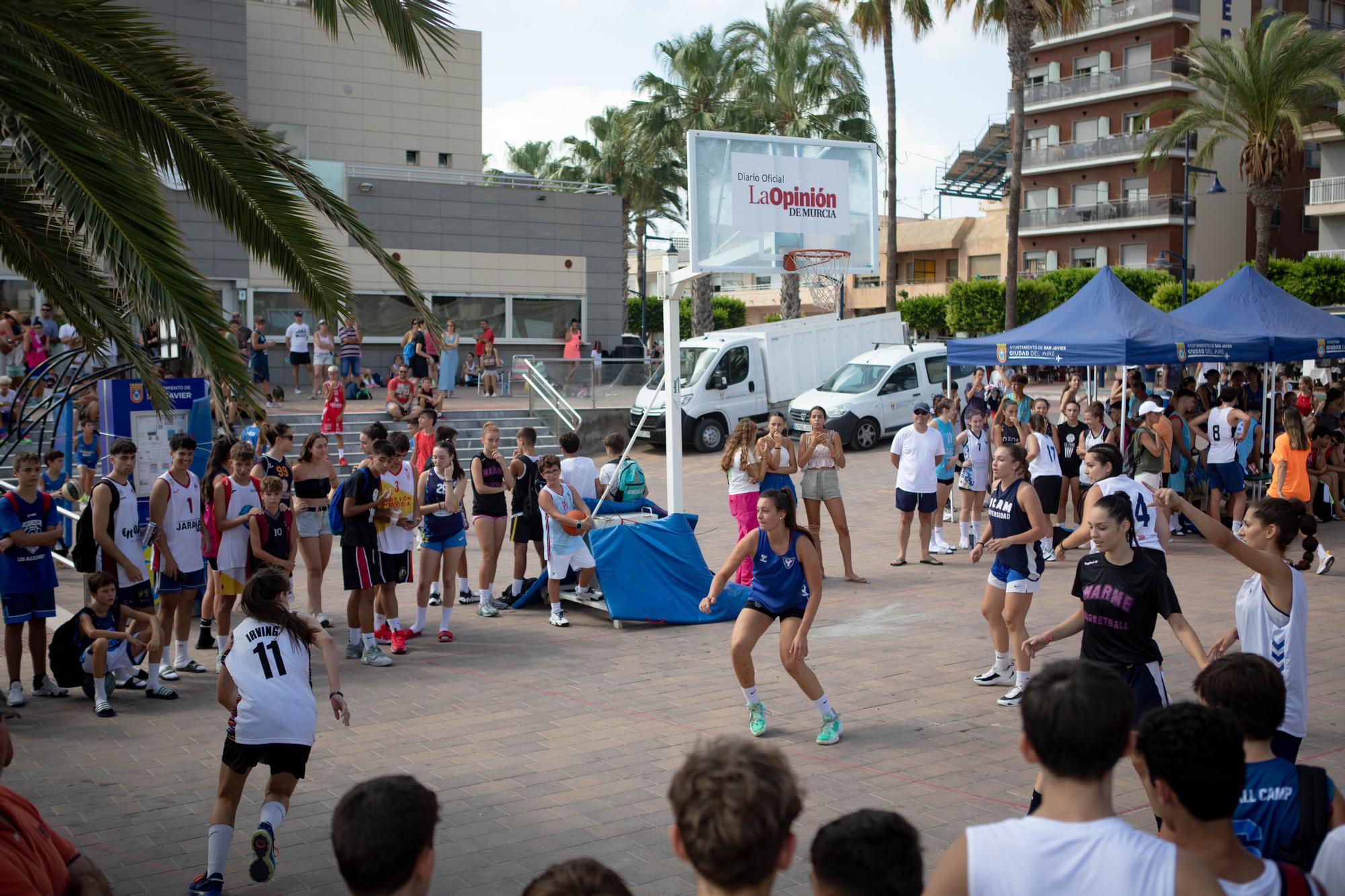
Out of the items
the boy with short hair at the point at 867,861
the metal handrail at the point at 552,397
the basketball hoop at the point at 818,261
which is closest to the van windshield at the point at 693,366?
the metal handrail at the point at 552,397

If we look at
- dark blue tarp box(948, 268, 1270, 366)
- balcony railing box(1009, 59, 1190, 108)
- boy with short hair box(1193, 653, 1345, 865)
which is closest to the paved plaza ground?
boy with short hair box(1193, 653, 1345, 865)

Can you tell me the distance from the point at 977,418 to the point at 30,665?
427 inches

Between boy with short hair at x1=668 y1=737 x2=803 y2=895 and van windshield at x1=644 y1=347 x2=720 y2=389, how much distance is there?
71.4ft

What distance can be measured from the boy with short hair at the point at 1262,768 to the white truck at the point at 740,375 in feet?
66.0

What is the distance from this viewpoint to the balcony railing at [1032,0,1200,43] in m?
51.5

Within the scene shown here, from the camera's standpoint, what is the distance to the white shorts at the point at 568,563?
10945 millimetres

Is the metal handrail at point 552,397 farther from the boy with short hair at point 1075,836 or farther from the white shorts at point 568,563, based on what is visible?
the boy with short hair at point 1075,836

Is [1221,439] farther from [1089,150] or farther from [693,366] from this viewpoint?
[1089,150]

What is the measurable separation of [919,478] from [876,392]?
1122cm

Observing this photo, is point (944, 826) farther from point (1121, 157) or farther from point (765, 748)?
point (1121, 157)

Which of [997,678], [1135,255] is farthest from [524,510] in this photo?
[1135,255]

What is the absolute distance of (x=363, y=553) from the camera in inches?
366

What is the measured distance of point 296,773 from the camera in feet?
17.3

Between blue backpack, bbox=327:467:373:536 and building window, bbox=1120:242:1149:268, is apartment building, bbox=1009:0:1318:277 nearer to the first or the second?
building window, bbox=1120:242:1149:268
